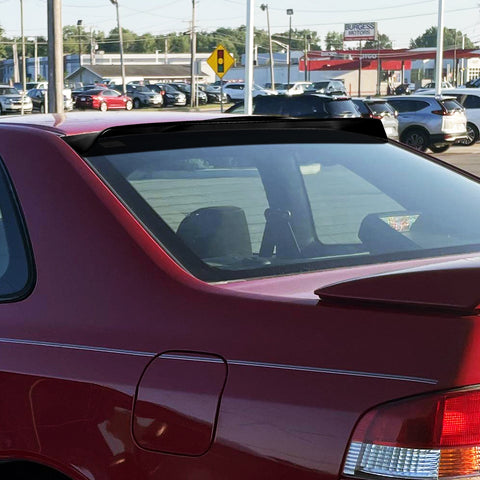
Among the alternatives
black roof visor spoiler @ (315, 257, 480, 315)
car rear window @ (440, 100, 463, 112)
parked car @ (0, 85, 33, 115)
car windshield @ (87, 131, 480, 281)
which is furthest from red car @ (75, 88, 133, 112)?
black roof visor spoiler @ (315, 257, 480, 315)

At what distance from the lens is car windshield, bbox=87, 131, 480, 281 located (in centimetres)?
246

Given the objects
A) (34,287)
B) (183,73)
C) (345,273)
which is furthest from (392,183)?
(183,73)

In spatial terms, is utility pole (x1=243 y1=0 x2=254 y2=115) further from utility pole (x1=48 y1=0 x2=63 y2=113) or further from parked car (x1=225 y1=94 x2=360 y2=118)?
utility pole (x1=48 y1=0 x2=63 y2=113)

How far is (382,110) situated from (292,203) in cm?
2300

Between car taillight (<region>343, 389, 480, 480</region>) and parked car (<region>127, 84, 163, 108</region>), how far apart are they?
65308mm

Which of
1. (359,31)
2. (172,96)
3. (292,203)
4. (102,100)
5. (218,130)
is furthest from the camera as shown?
(359,31)

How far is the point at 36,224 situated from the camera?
2461 millimetres

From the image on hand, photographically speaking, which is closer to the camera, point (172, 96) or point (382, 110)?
point (382, 110)

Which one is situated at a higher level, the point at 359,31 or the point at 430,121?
the point at 359,31

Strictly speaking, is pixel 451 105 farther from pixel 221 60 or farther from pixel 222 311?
pixel 222 311

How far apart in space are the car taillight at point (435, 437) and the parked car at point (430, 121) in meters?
25.2

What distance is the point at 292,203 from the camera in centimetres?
300

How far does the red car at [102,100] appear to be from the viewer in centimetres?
6034

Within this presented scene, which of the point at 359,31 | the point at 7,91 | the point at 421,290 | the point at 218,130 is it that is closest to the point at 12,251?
the point at 218,130
